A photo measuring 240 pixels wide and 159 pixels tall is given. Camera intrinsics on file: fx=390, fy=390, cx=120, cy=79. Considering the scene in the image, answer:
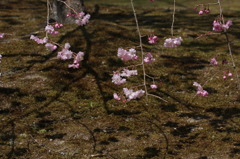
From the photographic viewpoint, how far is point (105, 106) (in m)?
12.3

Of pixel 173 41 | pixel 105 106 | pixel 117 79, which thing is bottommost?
pixel 105 106

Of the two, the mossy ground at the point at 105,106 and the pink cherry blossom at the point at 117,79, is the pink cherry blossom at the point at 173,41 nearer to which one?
the mossy ground at the point at 105,106

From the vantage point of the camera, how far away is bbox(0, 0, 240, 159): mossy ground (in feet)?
32.4

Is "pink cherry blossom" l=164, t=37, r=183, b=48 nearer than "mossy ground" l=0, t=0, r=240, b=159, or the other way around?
"pink cherry blossom" l=164, t=37, r=183, b=48

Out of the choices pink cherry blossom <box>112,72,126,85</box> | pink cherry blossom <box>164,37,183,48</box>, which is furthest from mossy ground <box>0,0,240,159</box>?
pink cherry blossom <box>112,72,126,85</box>

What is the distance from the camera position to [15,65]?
584 inches

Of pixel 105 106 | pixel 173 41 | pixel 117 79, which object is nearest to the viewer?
pixel 117 79

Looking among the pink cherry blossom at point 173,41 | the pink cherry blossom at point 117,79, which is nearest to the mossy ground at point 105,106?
the pink cherry blossom at point 173,41

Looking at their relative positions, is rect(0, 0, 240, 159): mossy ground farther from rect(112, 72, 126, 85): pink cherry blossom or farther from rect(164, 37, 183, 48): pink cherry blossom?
rect(112, 72, 126, 85): pink cherry blossom

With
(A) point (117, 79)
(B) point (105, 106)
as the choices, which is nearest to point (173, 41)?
(A) point (117, 79)

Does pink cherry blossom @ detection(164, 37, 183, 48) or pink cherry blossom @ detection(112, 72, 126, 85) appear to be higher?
pink cherry blossom @ detection(164, 37, 183, 48)

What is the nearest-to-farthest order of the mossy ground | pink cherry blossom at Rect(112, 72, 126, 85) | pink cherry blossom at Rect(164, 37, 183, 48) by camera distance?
pink cherry blossom at Rect(112, 72, 126, 85), pink cherry blossom at Rect(164, 37, 183, 48), the mossy ground

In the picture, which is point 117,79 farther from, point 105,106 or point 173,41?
point 105,106

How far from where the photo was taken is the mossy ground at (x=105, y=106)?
32.4 feet
